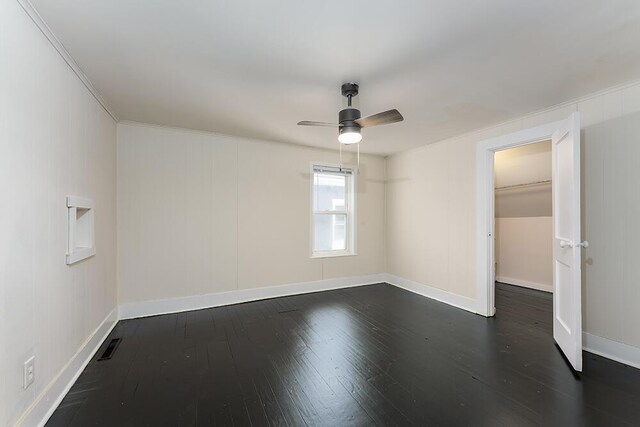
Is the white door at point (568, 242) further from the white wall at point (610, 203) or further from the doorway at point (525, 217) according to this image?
the doorway at point (525, 217)

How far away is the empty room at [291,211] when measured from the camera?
161 centimetres

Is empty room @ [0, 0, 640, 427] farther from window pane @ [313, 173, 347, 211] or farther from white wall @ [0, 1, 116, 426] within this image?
window pane @ [313, 173, 347, 211]

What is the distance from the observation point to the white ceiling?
60.9 inches

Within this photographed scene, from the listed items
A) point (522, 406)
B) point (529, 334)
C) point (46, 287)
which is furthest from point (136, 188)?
point (529, 334)

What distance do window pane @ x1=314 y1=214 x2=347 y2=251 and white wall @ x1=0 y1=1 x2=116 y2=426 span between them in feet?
9.69

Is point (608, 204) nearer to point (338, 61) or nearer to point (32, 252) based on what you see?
point (338, 61)

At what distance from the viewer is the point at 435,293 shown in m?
4.12

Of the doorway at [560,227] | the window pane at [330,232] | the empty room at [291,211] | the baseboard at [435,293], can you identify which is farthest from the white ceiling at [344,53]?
the baseboard at [435,293]

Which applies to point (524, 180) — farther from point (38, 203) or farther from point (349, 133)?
point (38, 203)

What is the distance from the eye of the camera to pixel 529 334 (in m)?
2.88

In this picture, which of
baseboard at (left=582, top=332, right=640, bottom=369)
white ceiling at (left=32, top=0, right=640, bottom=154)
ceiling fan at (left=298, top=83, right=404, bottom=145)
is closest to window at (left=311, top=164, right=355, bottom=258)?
white ceiling at (left=32, top=0, right=640, bottom=154)

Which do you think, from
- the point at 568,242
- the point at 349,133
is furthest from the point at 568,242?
the point at 349,133

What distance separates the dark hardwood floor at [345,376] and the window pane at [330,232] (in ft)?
4.95

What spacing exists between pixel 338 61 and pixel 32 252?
7.31 ft
